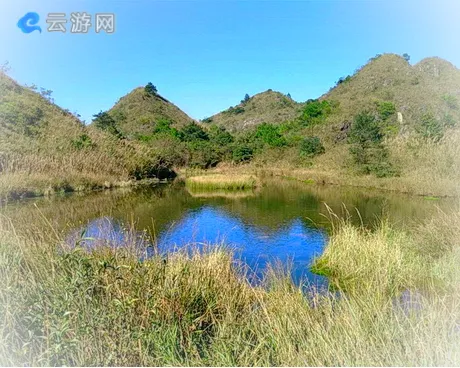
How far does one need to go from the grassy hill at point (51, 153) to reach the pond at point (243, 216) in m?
1.45

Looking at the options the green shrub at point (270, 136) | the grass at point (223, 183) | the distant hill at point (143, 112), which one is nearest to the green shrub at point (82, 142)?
the grass at point (223, 183)

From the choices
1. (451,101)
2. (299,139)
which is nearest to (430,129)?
(299,139)

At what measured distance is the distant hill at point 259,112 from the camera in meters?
69.7

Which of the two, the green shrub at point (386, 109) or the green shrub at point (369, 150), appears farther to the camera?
the green shrub at point (386, 109)

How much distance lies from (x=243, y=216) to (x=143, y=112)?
5409 centimetres

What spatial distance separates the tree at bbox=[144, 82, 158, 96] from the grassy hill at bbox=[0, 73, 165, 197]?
3678cm

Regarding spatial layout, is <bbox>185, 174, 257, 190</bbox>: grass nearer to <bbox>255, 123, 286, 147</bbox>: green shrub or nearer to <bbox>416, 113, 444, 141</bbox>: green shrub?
<bbox>416, 113, 444, 141</bbox>: green shrub

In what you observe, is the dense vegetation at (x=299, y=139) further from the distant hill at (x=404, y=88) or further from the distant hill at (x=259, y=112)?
the distant hill at (x=259, y=112)

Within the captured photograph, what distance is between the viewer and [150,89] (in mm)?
71125

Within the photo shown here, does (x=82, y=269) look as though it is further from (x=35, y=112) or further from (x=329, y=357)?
(x=35, y=112)

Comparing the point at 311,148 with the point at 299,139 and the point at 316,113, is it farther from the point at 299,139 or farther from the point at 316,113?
the point at 316,113

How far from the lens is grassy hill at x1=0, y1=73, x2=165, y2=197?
16.7 metres

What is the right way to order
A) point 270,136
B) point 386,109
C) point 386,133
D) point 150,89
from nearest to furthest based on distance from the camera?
1. point 386,133
2. point 386,109
3. point 270,136
4. point 150,89

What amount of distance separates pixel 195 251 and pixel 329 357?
8.80 feet
